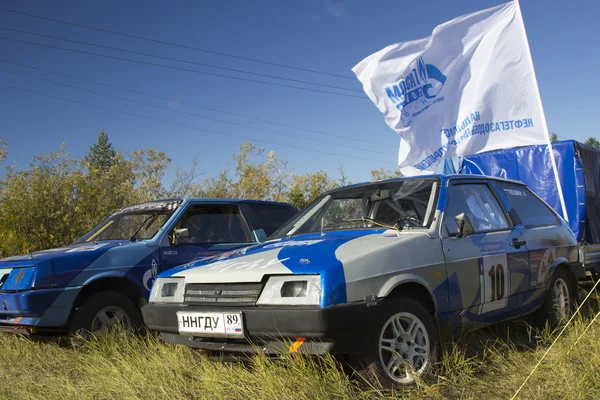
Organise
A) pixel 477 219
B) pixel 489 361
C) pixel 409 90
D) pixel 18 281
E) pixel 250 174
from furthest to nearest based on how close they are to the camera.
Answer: pixel 250 174 → pixel 409 90 → pixel 18 281 → pixel 477 219 → pixel 489 361

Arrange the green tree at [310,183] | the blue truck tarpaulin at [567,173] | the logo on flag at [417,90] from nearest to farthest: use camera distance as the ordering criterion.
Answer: the blue truck tarpaulin at [567,173] → the logo on flag at [417,90] → the green tree at [310,183]

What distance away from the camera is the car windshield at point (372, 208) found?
13.0 feet

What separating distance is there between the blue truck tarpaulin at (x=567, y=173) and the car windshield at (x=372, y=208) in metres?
3.85

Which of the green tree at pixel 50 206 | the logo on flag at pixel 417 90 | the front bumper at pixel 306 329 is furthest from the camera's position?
the green tree at pixel 50 206

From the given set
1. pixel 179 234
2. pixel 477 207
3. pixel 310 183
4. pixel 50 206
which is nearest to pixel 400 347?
pixel 477 207

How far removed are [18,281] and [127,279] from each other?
0.97m

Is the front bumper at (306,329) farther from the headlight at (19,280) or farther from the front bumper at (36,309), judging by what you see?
the headlight at (19,280)

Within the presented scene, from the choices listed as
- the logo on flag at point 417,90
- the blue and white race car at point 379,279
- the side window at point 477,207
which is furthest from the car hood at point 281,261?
the logo on flag at point 417,90

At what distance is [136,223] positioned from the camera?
5.91m

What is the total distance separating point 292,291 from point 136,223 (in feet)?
11.4

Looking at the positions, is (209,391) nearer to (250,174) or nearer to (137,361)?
(137,361)

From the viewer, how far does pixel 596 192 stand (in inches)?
289

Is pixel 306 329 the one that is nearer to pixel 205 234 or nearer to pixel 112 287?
pixel 112 287

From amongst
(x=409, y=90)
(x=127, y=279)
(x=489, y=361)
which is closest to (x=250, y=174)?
(x=409, y=90)
